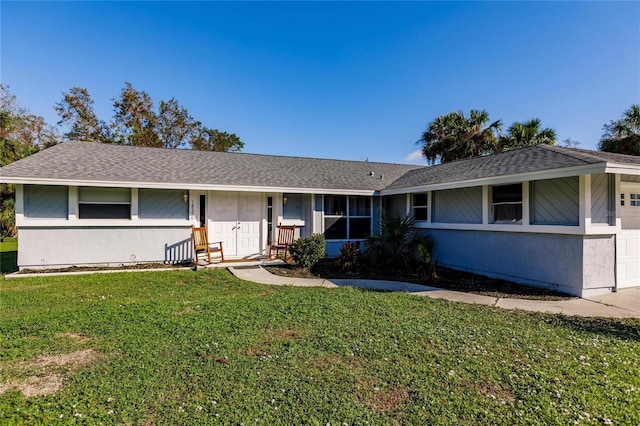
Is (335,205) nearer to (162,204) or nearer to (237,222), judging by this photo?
(237,222)

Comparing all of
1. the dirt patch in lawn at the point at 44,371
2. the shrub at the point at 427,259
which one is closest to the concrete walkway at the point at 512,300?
the shrub at the point at 427,259

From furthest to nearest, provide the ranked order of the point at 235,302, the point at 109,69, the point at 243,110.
Result: the point at 243,110 → the point at 109,69 → the point at 235,302

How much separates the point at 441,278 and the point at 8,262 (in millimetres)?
13038

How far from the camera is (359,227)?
11.7 meters

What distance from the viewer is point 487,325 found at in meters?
4.64

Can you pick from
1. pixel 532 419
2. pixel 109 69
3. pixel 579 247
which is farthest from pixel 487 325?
pixel 109 69

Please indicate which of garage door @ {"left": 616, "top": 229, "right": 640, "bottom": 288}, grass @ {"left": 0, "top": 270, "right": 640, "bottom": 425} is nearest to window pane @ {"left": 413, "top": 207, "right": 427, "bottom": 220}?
garage door @ {"left": 616, "top": 229, "right": 640, "bottom": 288}

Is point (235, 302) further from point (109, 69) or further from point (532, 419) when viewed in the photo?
point (109, 69)

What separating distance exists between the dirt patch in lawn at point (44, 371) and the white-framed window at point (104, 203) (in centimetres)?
638

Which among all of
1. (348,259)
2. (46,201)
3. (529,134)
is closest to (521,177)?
(348,259)

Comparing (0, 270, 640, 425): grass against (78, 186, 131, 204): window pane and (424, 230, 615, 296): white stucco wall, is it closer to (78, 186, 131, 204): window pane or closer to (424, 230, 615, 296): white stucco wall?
(424, 230, 615, 296): white stucco wall

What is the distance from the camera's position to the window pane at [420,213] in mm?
10422

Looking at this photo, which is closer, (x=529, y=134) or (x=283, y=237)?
(x=283, y=237)

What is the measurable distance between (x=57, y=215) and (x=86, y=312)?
505 cm
